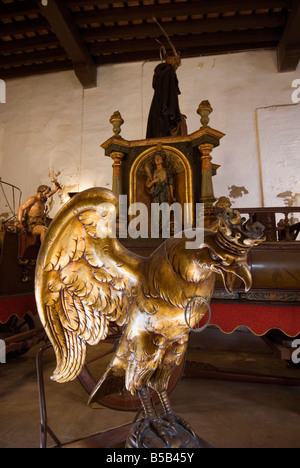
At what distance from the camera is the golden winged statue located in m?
0.67

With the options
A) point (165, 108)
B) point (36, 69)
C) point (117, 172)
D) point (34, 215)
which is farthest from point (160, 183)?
point (36, 69)

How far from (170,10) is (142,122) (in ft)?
5.62

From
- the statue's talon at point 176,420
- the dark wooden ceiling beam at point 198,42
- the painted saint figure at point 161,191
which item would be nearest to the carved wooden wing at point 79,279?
→ the statue's talon at point 176,420

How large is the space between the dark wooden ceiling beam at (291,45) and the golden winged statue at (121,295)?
16.6 feet

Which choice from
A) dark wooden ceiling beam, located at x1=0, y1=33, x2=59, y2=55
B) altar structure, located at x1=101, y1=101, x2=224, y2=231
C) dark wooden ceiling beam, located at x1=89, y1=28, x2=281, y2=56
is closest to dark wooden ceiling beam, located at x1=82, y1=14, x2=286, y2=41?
dark wooden ceiling beam, located at x1=89, y1=28, x2=281, y2=56

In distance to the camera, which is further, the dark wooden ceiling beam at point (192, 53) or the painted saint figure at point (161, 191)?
the dark wooden ceiling beam at point (192, 53)

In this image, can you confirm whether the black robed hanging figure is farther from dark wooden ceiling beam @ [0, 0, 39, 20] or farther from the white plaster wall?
dark wooden ceiling beam @ [0, 0, 39, 20]

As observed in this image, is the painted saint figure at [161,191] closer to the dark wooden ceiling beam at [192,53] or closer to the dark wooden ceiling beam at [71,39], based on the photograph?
the dark wooden ceiling beam at [71,39]

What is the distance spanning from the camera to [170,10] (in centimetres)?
423

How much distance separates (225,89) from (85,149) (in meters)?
2.78

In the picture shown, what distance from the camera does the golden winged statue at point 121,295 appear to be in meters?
0.67

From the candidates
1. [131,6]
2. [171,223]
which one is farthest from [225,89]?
[171,223]

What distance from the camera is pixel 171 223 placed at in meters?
2.15

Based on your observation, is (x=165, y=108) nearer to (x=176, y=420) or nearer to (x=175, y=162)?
(x=175, y=162)
